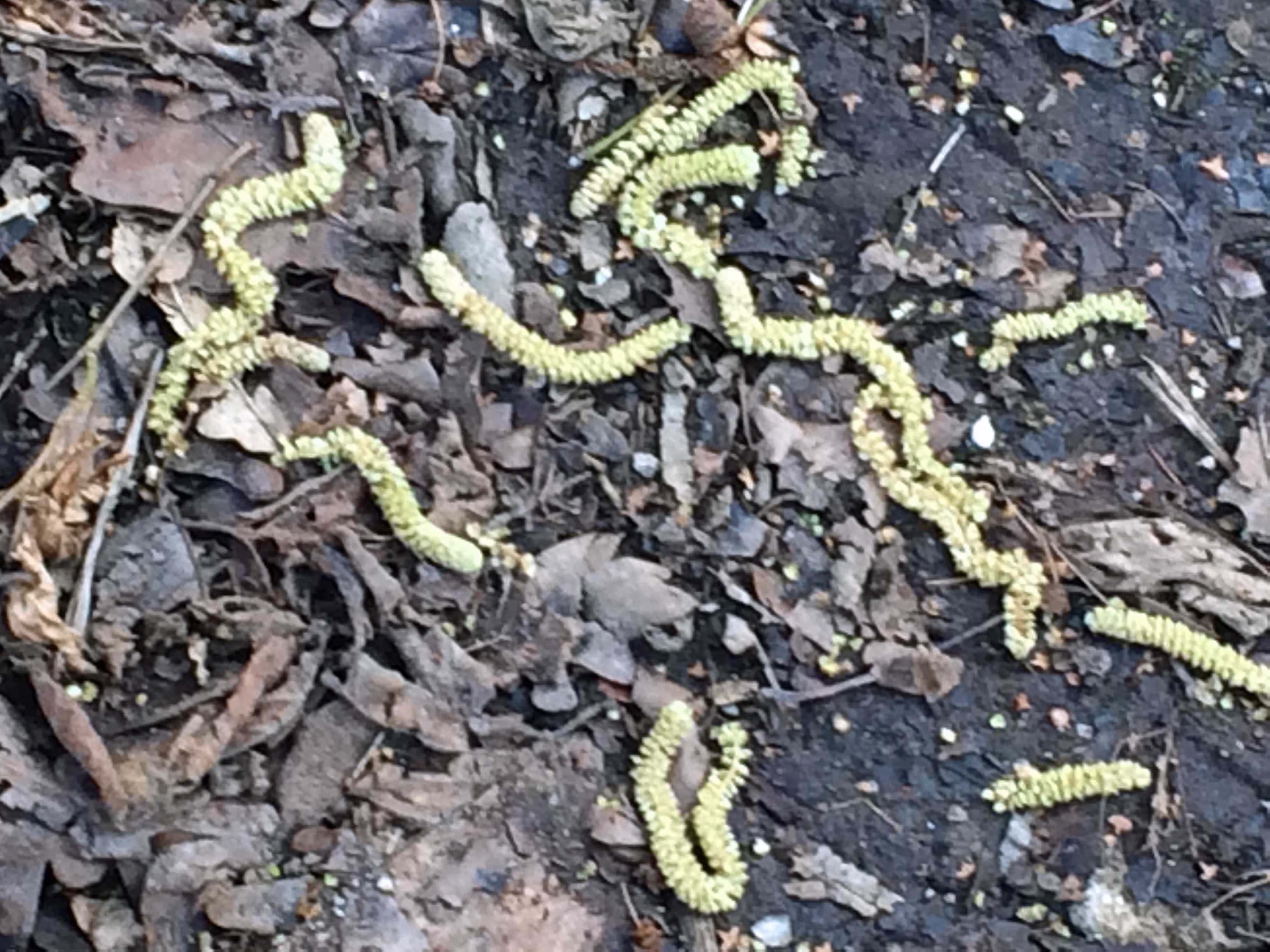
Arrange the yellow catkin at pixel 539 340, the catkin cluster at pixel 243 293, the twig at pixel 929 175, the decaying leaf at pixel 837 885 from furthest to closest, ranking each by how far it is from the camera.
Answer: the twig at pixel 929 175
the decaying leaf at pixel 837 885
the yellow catkin at pixel 539 340
the catkin cluster at pixel 243 293

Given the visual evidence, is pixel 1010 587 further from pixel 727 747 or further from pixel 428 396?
pixel 428 396

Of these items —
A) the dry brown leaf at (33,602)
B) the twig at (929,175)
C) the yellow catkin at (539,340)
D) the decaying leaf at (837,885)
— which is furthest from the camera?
the twig at (929,175)

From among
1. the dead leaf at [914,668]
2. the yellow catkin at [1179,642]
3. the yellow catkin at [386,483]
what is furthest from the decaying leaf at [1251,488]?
the yellow catkin at [386,483]

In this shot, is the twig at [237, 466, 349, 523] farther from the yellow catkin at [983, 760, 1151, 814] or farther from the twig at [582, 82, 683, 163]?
the yellow catkin at [983, 760, 1151, 814]

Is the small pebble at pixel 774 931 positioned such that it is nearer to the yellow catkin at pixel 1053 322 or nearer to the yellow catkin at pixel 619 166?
the yellow catkin at pixel 1053 322

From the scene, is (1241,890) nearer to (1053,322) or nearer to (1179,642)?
(1179,642)

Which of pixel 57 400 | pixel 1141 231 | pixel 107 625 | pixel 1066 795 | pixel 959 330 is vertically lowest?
pixel 1066 795

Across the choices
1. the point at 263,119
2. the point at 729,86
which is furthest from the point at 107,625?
the point at 729,86
